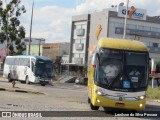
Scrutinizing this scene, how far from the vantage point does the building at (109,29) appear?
296 feet

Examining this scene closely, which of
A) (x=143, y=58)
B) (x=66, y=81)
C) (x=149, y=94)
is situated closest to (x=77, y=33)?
(x=66, y=81)

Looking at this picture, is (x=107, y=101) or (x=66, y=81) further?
(x=66, y=81)

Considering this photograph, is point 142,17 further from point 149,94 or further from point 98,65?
point 98,65

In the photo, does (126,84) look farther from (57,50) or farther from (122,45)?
(57,50)

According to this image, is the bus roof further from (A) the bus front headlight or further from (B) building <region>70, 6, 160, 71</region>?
(B) building <region>70, 6, 160, 71</region>

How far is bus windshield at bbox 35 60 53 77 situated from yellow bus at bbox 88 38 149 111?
98.2 feet

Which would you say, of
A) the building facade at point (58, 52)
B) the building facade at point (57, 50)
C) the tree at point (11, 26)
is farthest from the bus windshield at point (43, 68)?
the building facade at point (57, 50)

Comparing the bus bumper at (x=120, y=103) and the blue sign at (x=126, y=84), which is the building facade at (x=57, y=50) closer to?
the blue sign at (x=126, y=84)

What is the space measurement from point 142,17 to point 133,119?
76748 mm

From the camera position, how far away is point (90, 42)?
309 feet

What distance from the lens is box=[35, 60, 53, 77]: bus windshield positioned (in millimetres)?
49594

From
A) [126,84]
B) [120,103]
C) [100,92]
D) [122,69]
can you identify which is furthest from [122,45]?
[120,103]

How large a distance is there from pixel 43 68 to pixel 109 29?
41792mm

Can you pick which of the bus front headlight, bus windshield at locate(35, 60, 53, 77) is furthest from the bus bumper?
bus windshield at locate(35, 60, 53, 77)
